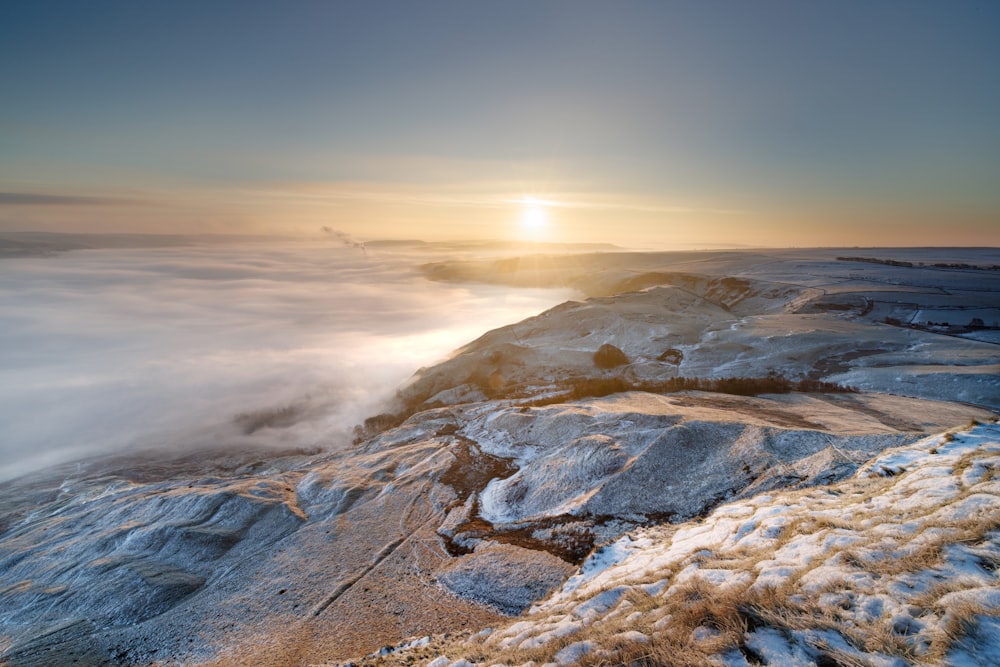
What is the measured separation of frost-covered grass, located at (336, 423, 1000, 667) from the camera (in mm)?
7312

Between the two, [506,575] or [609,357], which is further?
[609,357]

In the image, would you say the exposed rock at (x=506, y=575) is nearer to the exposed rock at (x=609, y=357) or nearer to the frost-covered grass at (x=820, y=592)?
the frost-covered grass at (x=820, y=592)

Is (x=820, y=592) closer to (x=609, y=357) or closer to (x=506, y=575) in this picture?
(x=506, y=575)

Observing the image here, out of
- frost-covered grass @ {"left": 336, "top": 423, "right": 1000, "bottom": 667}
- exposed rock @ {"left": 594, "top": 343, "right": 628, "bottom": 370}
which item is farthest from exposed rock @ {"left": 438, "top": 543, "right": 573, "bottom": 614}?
exposed rock @ {"left": 594, "top": 343, "right": 628, "bottom": 370}

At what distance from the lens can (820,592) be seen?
360 inches

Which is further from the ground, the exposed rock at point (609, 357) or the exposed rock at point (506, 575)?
the exposed rock at point (609, 357)

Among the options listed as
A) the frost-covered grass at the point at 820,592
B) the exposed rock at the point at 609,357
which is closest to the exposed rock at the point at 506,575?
the frost-covered grass at the point at 820,592

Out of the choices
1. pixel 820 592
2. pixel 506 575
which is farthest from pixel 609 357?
pixel 820 592

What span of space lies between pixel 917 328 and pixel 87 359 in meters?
245

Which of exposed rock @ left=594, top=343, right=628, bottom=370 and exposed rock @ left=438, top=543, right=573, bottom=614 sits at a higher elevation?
exposed rock @ left=594, top=343, right=628, bottom=370

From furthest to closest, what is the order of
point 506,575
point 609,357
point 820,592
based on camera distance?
point 609,357 → point 506,575 → point 820,592

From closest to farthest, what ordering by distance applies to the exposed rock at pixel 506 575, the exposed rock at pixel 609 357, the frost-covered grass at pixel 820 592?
the frost-covered grass at pixel 820 592, the exposed rock at pixel 506 575, the exposed rock at pixel 609 357

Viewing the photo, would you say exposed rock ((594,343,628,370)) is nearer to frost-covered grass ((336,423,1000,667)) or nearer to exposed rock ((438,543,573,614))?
exposed rock ((438,543,573,614))

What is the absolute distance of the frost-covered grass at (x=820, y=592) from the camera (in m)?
7.31
